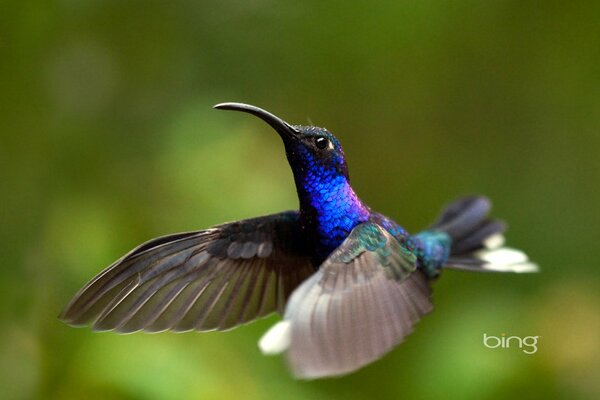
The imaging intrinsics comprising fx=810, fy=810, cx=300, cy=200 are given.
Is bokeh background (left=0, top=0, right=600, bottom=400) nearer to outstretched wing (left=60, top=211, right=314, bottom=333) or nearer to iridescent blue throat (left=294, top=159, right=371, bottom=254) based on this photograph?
outstretched wing (left=60, top=211, right=314, bottom=333)

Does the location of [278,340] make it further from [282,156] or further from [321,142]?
[282,156]

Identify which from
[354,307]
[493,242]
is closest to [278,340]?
[354,307]

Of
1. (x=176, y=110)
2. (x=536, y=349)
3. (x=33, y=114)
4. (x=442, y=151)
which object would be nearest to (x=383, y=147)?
(x=442, y=151)

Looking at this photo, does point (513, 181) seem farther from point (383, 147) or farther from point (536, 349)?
point (536, 349)

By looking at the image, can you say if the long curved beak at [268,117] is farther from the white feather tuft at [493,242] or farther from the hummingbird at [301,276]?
the white feather tuft at [493,242]

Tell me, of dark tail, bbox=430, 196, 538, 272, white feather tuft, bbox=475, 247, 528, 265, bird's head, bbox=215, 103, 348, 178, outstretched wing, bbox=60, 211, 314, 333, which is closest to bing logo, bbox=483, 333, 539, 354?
dark tail, bbox=430, 196, 538, 272

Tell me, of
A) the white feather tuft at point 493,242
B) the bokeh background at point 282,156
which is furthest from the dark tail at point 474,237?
the bokeh background at point 282,156
